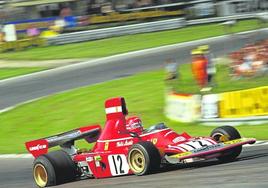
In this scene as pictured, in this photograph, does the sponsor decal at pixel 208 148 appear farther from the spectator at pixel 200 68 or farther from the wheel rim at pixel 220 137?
the spectator at pixel 200 68

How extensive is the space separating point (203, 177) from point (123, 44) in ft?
75.2

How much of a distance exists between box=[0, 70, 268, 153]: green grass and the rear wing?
11.5ft

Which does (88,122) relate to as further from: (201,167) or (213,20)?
(213,20)

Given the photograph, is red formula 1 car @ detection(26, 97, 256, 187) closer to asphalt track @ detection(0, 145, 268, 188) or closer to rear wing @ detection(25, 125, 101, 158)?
rear wing @ detection(25, 125, 101, 158)

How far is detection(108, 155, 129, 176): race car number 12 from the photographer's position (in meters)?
8.32

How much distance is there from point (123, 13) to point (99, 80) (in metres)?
16.1

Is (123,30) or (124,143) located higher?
(123,30)

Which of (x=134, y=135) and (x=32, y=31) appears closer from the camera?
(x=134, y=135)

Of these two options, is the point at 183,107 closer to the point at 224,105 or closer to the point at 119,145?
the point at 224,105

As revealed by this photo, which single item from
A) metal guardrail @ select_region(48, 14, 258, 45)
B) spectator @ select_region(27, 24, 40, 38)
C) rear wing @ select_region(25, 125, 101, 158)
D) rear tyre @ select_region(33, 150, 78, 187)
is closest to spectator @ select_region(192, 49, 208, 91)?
rear wing @ select_region(25, 125, 101, 158)

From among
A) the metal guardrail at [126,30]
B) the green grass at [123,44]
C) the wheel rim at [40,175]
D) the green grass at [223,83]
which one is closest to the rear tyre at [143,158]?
the wheel rim at [40,175]

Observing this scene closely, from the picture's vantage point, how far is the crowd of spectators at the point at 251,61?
15839 mm

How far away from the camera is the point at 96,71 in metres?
24.0

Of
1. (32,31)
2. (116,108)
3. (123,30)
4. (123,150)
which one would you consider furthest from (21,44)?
(123,150)
